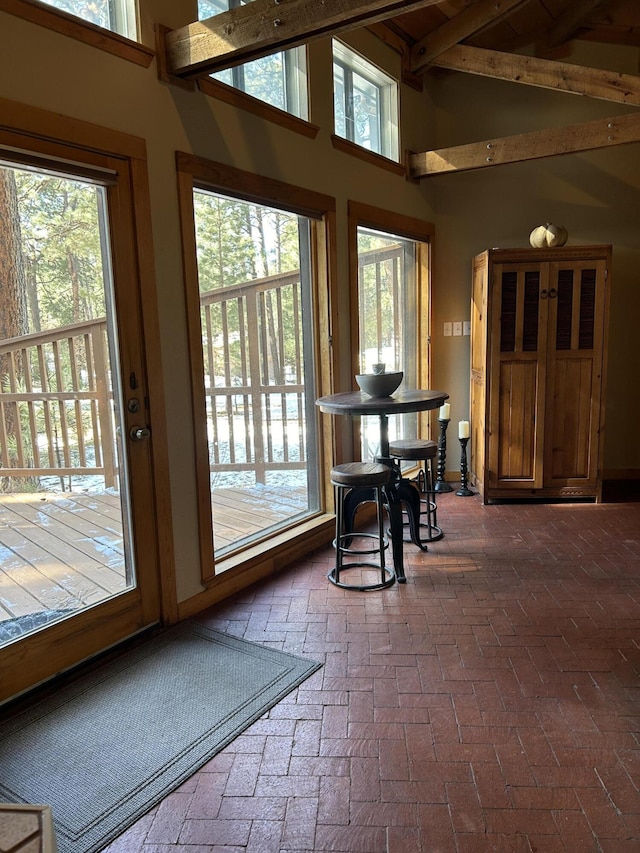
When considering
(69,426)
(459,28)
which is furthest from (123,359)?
(459,28)

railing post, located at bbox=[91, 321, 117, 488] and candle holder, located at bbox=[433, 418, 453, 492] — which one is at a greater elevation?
railing post, located at bbox=[91, 321, 117, 488]

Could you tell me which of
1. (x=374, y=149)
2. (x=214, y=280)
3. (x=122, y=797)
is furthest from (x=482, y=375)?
(x=122, y=797)

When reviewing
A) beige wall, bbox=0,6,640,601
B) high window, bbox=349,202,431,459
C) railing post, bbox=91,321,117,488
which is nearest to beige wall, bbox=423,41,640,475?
beige wall, bbox=0,6,640,601

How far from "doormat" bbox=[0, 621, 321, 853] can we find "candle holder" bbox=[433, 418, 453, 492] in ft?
8.76

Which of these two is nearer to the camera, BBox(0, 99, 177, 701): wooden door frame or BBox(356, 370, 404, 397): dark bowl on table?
BBox(0, 99, 177, 701): wooden door frame

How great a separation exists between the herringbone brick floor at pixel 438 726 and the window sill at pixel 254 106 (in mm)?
2446

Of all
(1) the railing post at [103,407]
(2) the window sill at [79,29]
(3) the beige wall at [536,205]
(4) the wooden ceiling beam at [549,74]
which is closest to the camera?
(2) the window sill at [79,29]

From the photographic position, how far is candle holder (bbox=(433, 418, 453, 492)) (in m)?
4.71

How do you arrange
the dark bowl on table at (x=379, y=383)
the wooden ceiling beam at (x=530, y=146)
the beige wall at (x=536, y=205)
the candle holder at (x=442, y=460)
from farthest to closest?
the candle holder at (x=442, y=460)
the beige wall at (x=536, y=205)
the wooden ceiling beam at (x=530, y=146)
the dark bowl on table at (x=379, y=383)

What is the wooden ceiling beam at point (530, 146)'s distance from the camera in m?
3.81

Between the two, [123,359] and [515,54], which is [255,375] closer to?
[123,359]

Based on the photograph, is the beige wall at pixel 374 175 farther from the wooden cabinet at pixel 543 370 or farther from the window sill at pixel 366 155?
the wooden cabinet at pixel 543 370

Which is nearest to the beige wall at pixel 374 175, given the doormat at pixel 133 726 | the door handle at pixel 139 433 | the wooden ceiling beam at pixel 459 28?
the door handle at pixel 139 433

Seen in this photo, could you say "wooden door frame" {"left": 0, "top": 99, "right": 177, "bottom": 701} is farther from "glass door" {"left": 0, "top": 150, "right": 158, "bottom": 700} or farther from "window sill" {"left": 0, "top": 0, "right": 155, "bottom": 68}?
"window sill" {"left": 0, "top": 0, "right": 155, "bottom": 68}
